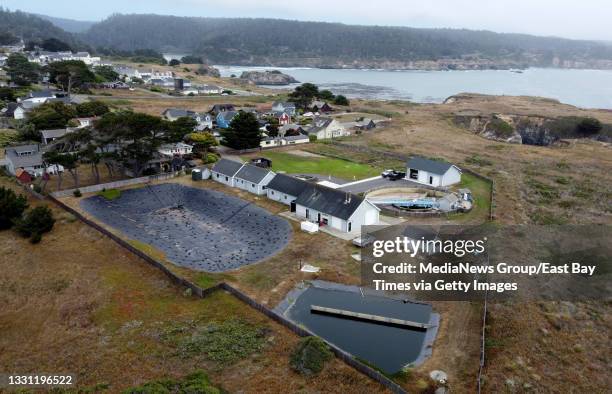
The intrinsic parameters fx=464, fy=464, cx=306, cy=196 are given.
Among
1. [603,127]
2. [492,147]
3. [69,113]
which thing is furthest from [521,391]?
[603,127]

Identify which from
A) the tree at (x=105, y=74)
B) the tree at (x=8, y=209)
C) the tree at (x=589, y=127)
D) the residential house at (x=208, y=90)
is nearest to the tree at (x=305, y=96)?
the residential house at (x=208, y=90)

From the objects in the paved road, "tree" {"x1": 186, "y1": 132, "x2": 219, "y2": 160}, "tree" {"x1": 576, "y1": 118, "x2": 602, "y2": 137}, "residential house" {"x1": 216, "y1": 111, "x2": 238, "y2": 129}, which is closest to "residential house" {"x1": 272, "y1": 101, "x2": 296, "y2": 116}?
"residential house" {"x1": 216, "y1": 111, "x2": 238, "y2": 129}

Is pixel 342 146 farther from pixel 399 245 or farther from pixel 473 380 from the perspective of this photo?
pixel 473 380

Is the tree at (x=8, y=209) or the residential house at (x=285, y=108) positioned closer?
the tree at (x=8, y=209)

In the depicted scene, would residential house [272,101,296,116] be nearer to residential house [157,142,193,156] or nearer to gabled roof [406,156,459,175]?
residential house [157,142,193,156]

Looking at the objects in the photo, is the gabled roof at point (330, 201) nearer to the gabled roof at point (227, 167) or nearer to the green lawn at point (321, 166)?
the gabled roof at point (227, 167)

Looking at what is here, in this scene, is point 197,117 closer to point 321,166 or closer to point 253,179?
point 321,166

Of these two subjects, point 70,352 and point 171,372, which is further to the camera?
point 70,352
